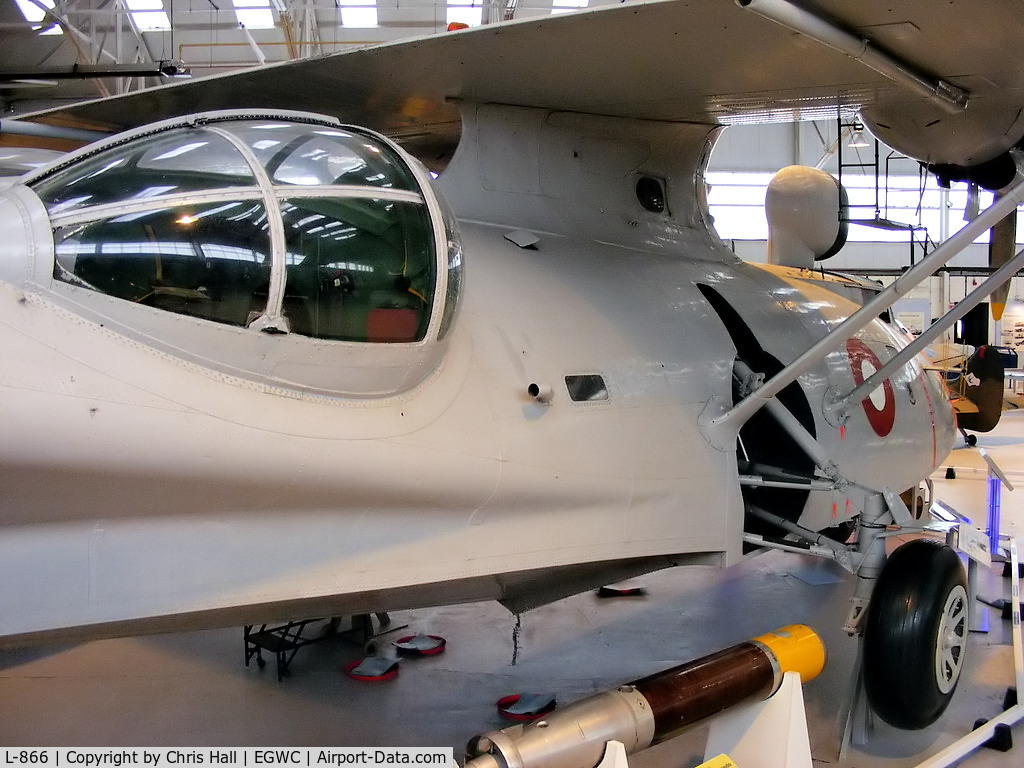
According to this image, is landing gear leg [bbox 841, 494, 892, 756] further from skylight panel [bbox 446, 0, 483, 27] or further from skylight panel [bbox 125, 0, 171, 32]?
skylight panel [bbox 125, 0, 171, 32]

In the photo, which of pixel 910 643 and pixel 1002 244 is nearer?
pixel 910 643

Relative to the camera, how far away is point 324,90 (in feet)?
15.8

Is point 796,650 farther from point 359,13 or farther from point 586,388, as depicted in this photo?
point 359,13

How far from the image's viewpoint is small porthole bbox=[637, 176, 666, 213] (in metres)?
5.43

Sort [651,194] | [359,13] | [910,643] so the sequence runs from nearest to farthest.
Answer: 1. [910,643]
2. [651,194]
3. [359,13]

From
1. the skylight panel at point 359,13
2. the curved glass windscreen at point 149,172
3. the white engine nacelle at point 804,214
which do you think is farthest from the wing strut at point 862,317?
the skylight panel at point 359,13

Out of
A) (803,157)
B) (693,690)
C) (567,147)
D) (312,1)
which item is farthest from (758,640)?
(803,157)

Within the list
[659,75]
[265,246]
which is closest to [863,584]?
[659,75]

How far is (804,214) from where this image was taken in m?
7.20

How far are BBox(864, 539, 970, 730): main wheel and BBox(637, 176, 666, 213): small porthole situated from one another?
242cm

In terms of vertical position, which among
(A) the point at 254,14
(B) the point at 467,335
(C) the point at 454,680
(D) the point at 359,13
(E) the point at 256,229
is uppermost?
(D) the point at 359,13

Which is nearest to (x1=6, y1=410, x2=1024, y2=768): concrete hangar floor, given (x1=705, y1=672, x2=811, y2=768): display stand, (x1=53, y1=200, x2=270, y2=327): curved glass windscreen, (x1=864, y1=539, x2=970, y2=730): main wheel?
(x1=864, y1=539, x2=970, y2=730): main wheel

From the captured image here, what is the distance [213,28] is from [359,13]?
2.89 m

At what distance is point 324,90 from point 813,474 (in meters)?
3.44
